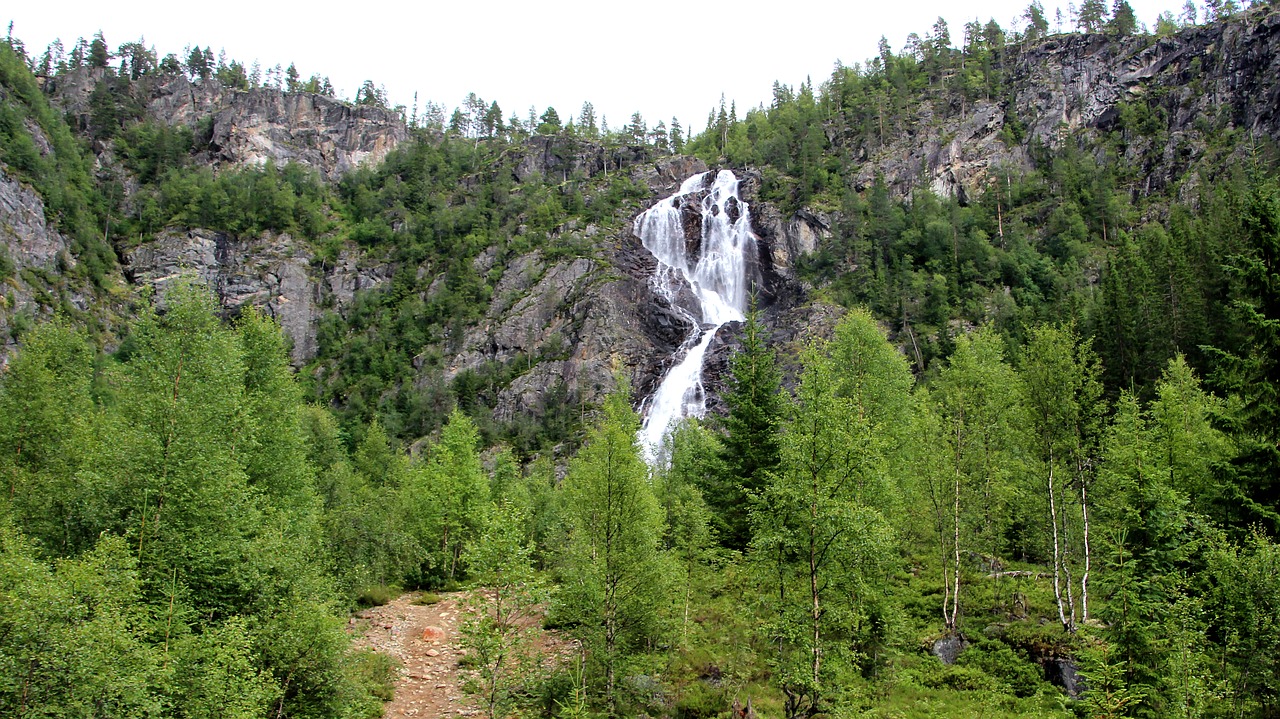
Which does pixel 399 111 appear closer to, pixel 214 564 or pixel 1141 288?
pixel 1141 288

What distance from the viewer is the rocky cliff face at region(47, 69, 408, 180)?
426 ft

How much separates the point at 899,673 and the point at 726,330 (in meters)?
61.9

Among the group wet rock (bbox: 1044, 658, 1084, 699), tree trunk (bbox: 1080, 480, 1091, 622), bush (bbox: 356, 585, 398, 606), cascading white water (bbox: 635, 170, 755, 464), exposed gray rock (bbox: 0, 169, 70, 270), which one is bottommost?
wet rock (bbox: 1044, 658, 1084, 699)

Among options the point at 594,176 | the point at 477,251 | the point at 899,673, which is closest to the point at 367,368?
the point at 477,251

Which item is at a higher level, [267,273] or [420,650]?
[267,273]

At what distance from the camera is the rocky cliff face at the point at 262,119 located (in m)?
130

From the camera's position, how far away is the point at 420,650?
23.7 meters

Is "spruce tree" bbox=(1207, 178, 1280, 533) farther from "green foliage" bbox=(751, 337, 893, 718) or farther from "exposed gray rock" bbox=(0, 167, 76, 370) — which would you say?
"exposed gray rock" bbox=(0, 167, 76, 370)

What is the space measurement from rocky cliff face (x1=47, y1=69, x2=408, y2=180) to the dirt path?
12804cm

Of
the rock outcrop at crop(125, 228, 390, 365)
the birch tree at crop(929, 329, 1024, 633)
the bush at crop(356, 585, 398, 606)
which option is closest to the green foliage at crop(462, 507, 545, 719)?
the birch tree at crop(929, 329, 1024, 633)

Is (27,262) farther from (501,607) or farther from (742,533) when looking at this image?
(501,607)

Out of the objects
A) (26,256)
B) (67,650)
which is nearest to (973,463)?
(67,650)

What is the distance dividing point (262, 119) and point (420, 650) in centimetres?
14139

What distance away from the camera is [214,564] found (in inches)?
647
